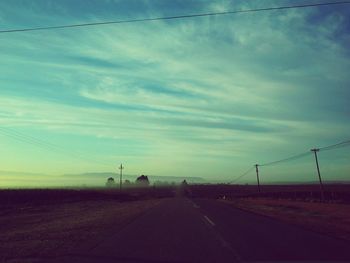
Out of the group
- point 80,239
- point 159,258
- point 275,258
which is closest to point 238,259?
point 275,258

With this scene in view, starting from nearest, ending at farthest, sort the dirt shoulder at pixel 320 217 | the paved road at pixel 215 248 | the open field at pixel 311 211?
1. the paved road at pixel 215 248
2. the dirt shoulder at pixel 320 217
3. the open field at pixel 311 211

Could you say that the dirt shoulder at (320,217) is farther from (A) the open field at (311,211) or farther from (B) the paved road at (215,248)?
(B) the paved road at (215,248)

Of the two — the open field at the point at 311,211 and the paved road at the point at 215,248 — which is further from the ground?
the open field at the point at 311,211

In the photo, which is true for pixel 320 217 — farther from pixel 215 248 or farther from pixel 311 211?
pixel 215 248

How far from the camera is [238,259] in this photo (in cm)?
953

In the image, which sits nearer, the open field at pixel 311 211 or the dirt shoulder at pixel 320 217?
the dirt shoulder at pixel 320 217

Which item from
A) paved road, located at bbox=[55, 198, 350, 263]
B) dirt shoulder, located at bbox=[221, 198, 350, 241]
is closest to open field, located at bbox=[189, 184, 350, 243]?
dirt shoulder, located at bbox=[221, 198, 350, 241]

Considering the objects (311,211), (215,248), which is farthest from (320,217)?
(215,248)

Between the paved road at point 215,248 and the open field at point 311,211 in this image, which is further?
the open field at point 311,211

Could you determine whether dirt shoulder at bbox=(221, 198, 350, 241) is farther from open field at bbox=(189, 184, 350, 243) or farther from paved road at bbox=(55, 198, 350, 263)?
paved road at bbox=(55, 198, 350, 263)

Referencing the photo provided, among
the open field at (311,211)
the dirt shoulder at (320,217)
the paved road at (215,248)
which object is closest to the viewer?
the paved road at (215,248)

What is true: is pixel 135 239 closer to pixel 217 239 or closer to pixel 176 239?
pixel 176 239

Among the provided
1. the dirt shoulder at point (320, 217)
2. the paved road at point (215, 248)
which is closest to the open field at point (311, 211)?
the dirt shoulder at point (320, 217)

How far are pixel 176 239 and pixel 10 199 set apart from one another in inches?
2256
